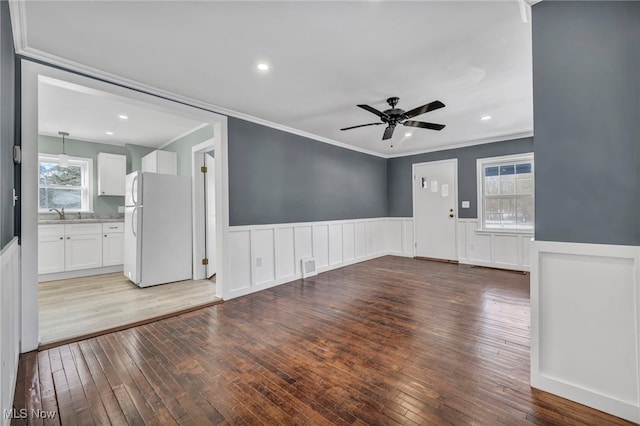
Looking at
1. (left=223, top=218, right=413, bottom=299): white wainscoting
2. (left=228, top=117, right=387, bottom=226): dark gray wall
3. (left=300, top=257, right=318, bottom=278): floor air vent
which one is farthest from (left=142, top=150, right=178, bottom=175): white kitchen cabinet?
(left=300, top=257, right=318, bottom=278): floor air vent

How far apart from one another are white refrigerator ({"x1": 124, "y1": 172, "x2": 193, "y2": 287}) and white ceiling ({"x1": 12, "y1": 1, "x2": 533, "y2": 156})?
172 centimetres

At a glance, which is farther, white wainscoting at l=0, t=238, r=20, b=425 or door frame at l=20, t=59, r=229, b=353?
door frame at l=20, t=59, r=229, b=353

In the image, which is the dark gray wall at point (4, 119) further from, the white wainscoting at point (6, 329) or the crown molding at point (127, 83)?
the crown molding at point (127, 83)

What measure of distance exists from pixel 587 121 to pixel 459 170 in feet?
14.7

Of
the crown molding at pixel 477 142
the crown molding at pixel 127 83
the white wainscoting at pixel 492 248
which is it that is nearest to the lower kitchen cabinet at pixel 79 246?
the crown molding at pixel 127 83

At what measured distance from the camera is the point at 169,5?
5.92 ft

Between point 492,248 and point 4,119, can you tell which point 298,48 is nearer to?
point 4,119

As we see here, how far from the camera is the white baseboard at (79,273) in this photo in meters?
4.54

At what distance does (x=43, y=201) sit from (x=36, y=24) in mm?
4517

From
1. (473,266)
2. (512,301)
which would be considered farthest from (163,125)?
(473,266)

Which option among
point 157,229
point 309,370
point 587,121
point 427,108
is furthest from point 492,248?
point 157,229

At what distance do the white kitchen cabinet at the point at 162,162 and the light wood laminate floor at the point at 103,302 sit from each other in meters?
2.02

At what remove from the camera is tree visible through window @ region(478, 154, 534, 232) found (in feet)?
16.8

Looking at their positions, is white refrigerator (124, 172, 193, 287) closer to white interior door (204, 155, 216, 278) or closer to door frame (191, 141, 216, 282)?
door frame (191, 141, 216, 282)
